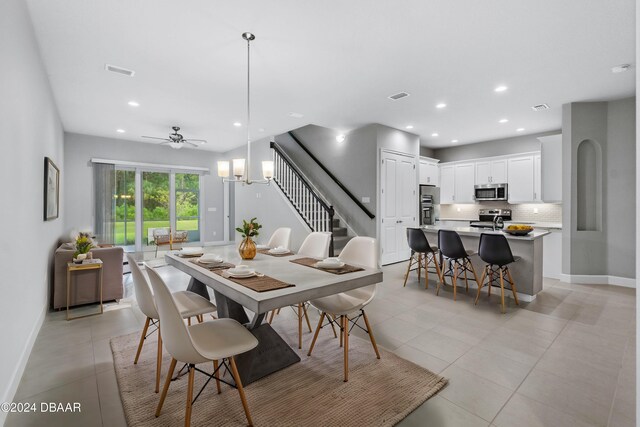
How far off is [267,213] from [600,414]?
636cm

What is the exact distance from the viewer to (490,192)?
7.08 metres

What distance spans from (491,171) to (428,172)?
4.59 ft

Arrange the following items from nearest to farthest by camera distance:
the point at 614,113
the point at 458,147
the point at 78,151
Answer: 1. the point at 614,113
2. the point at 78,151
3. the point at 458,147

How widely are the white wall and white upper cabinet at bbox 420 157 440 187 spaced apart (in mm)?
6750

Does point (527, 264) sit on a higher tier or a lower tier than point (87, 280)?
higher

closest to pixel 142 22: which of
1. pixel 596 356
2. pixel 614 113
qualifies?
pixel 596 356

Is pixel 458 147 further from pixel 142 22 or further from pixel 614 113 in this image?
pixel 142 22

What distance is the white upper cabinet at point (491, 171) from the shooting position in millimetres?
6933

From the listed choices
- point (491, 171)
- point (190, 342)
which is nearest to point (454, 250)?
point (190, 342)

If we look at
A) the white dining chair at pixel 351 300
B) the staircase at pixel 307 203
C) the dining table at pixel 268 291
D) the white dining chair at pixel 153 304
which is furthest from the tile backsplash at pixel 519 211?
the white dining chair at pixel 153 304

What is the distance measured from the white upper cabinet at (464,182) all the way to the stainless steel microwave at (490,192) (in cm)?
17

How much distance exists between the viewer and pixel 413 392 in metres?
2.02

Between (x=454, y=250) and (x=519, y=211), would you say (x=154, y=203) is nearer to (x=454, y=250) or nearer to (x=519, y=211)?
(x=454, y=250)

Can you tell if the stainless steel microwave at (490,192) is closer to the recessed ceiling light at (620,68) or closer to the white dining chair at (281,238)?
the recessed ceiling light at (620,68)
